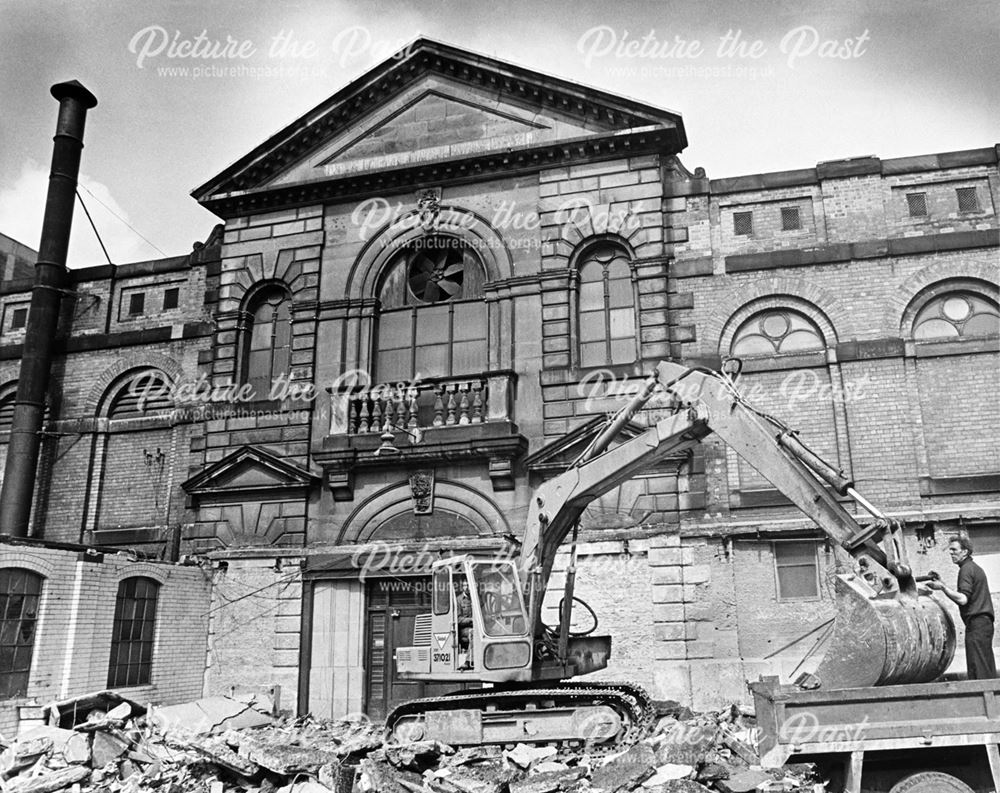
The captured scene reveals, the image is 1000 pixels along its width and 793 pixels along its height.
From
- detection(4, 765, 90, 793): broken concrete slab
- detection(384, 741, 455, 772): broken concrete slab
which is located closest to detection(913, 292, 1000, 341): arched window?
detection(384, 741, 455, 772): broken concrete slab

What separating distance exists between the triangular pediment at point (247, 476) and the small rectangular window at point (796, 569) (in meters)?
8.51

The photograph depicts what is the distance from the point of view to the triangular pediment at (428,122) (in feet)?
60.3

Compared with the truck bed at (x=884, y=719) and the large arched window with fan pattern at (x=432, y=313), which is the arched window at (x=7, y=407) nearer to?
the large arched window with fan pattern at (x=432, y=313)

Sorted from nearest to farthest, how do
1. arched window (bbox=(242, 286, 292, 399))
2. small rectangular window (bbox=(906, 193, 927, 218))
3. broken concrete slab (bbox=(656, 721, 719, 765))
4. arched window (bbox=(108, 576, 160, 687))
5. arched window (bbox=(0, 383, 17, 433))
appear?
broken concrete slab (bbox=(656, 721, 719, 765)) < arched window (bbox=(108, 576, 160, 687)) < small rectangular window (bbox=(906, 193, 927, 218)) < arched window (bbox=(242, 286, 292, 399)) < arched window (bbox=(0, 383, 17, 433))

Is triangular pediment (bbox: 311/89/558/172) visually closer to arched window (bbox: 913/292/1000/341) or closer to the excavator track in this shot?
arched window (bbox: 913/292/1000/341)

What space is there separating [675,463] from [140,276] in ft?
41.7

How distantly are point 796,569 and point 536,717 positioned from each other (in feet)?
19.8

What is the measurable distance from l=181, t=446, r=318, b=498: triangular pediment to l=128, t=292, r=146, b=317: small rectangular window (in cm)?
476

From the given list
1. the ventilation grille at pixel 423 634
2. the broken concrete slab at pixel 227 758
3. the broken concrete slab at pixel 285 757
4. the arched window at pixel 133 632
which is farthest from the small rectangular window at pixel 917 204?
the arched window at pixel 133 632

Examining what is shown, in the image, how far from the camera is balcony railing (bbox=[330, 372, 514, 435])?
17438 millimetres

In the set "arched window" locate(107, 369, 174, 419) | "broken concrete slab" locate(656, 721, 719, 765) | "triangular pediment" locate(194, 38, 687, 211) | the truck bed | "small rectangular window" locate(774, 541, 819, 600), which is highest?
"triangular pediment" locate(194, 38, 687, 211)

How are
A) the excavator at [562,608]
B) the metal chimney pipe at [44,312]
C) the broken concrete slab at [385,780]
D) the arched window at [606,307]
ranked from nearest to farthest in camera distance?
the broken concrete slab at [385,780] → the excavator at [562,608] → the arched window at [606,307] → the metal chimney pipe at [44,312]

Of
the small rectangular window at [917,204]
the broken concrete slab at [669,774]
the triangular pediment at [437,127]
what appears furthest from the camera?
the triangular pediment at [437,127]

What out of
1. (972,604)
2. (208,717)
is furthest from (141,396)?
(972,604)
